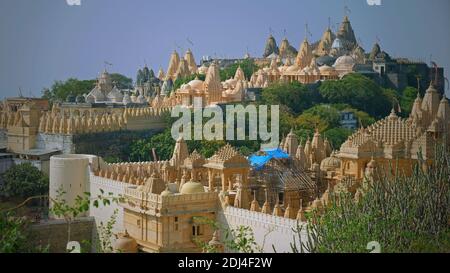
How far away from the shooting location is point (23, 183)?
669 inches

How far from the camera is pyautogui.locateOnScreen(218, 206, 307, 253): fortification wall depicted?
38.2ft

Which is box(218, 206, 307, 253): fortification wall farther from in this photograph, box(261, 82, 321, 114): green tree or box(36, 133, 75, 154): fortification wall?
box(261, 82, 321, 114): green tree

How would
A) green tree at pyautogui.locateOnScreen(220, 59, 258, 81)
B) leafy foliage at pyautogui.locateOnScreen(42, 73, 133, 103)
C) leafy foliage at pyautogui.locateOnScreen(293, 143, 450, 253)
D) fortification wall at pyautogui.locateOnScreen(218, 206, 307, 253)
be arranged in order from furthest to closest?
green tree at pyautogui.locateOnScreen(220, 59, 258, 81)
leafy foliage at pyautogui.locateOnScreen(42, 73, 133, 103)
fortification wall at pyautogui.locateOnScreen(218, 206, 307, 253)
leafy foliage at pyautogui.locateOnScreen(293, 143, 450, 253)

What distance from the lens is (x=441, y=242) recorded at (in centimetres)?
980

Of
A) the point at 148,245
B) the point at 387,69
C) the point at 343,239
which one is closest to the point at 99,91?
the point at 387,69

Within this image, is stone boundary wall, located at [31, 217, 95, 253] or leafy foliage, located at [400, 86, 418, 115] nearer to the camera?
stone boundary wall, located at [31, 217, 95, 253]

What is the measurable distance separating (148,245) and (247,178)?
6.81 feet

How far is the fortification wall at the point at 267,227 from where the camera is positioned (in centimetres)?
1164

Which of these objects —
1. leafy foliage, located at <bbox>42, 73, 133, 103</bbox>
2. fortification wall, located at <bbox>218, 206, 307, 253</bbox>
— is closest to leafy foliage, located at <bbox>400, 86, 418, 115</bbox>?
leafy foliage, located at <bbox>42, 73, 133, 103</bbox>

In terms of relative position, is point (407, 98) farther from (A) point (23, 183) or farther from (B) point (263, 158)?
(A) point (23, 183)

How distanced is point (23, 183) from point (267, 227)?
20.6ft

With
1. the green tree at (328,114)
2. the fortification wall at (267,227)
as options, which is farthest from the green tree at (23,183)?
the green tree at (328,114)

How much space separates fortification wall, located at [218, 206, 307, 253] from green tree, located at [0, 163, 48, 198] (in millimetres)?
5202

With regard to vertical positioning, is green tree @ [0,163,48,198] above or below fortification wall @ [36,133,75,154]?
below
